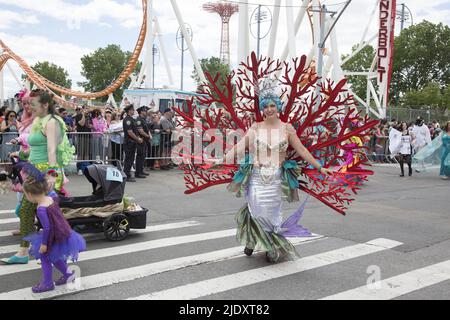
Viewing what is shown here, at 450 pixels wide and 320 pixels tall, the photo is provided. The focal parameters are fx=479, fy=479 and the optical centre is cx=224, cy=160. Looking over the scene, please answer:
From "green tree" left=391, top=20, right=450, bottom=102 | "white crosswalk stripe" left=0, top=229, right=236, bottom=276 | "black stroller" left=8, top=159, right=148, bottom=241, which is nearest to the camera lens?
"white crosswalk stripe" left=0, top=229, right=236, bottom=276

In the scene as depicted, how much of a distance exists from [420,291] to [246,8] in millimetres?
19878

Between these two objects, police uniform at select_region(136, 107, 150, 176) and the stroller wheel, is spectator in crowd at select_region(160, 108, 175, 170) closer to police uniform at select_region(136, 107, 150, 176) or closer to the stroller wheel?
police uniform at select_region(136, 107, 150, 176)

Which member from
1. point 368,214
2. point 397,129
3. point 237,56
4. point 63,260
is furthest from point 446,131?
point 63,260

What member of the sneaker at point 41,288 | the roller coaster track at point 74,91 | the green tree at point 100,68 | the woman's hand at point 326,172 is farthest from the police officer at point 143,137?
the green tree at point 100,68

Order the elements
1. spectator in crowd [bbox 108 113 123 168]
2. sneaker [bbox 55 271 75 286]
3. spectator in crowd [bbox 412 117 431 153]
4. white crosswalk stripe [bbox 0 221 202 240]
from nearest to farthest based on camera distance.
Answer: sneaker [bbox 55 271 75 286] → white crosswalk stripe [bbox 0 221 202 240] → spectator in crowd [bbox 108 113 123 168] → spectator in crowd [bbox 412 117 431 153]

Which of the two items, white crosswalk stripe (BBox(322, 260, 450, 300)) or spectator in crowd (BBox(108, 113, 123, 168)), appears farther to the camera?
spectator in crowd (BBox(108, 113, 123, 168))

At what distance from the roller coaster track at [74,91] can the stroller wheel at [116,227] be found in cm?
2737

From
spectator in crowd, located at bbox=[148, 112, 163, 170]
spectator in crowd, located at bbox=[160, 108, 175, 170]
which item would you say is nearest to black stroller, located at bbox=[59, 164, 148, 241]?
spectator in crowd, located at bbox=[148, 112, 163, 170]

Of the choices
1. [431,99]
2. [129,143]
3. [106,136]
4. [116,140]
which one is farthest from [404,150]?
[431,99]

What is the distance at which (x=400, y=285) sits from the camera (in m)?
4.73

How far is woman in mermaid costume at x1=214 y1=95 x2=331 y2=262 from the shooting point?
521 centimetres

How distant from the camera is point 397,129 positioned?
16.1 metres

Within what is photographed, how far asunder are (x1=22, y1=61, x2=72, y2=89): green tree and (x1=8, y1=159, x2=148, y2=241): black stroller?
78754mm

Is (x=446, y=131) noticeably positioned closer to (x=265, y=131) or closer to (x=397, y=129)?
(x=397, y=129)
